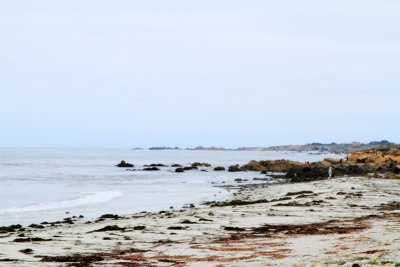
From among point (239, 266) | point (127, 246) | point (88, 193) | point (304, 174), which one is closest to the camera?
point (239, 266)

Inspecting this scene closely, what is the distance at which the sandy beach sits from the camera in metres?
11.1

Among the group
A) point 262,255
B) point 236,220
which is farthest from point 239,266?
point 236,220

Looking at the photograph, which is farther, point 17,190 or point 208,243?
point 17,190

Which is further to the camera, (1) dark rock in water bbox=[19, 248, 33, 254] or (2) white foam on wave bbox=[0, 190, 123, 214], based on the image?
(2) white foam on wave bbox=[0, 190, 123, 214]

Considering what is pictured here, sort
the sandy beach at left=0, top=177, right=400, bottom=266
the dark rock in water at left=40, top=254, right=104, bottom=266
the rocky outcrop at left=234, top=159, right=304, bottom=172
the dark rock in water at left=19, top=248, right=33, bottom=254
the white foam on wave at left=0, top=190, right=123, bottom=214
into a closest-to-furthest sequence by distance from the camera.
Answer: the sandy beach at left=0, top=177, right=400, bottom=266
the dark rock in water at left=40, top=254, right=104, bottom=266
the dark rock in water at left=19, top=248, right=33, bottom=254
the white foam on wave at left=0, top=190, right=123, bottom=214
the rocky outcrop at left=234, top=159, right=304, bottom=172

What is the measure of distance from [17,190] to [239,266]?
35.7 m

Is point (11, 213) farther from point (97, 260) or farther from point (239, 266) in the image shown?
point (239, 266)

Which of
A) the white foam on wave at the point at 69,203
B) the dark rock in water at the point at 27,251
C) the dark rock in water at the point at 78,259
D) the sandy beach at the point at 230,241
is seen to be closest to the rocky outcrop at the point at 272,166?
the white foam on wave at the point at 69,203

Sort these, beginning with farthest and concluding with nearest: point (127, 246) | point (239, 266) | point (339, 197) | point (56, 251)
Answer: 1. point (339, 197)
2. point (127, 246)
3. point (56, 251)
4. point (239, 266)

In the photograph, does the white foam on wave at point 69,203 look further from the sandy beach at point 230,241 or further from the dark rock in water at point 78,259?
the dark rock in water at point 78,259

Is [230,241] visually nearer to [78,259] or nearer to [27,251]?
[78,259]

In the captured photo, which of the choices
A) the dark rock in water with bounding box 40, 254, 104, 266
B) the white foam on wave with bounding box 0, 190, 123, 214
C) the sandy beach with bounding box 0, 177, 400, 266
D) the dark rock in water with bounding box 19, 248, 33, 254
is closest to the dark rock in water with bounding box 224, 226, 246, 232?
the sandy beach with bounding box 0, 177, 400, 266

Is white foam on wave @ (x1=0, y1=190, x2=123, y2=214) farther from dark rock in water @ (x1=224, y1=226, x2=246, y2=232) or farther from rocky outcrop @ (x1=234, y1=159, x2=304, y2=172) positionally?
rocky outcrop @ (x1=234, y1=159, x2=304, y2=172)

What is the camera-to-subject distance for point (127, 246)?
14.1 m
